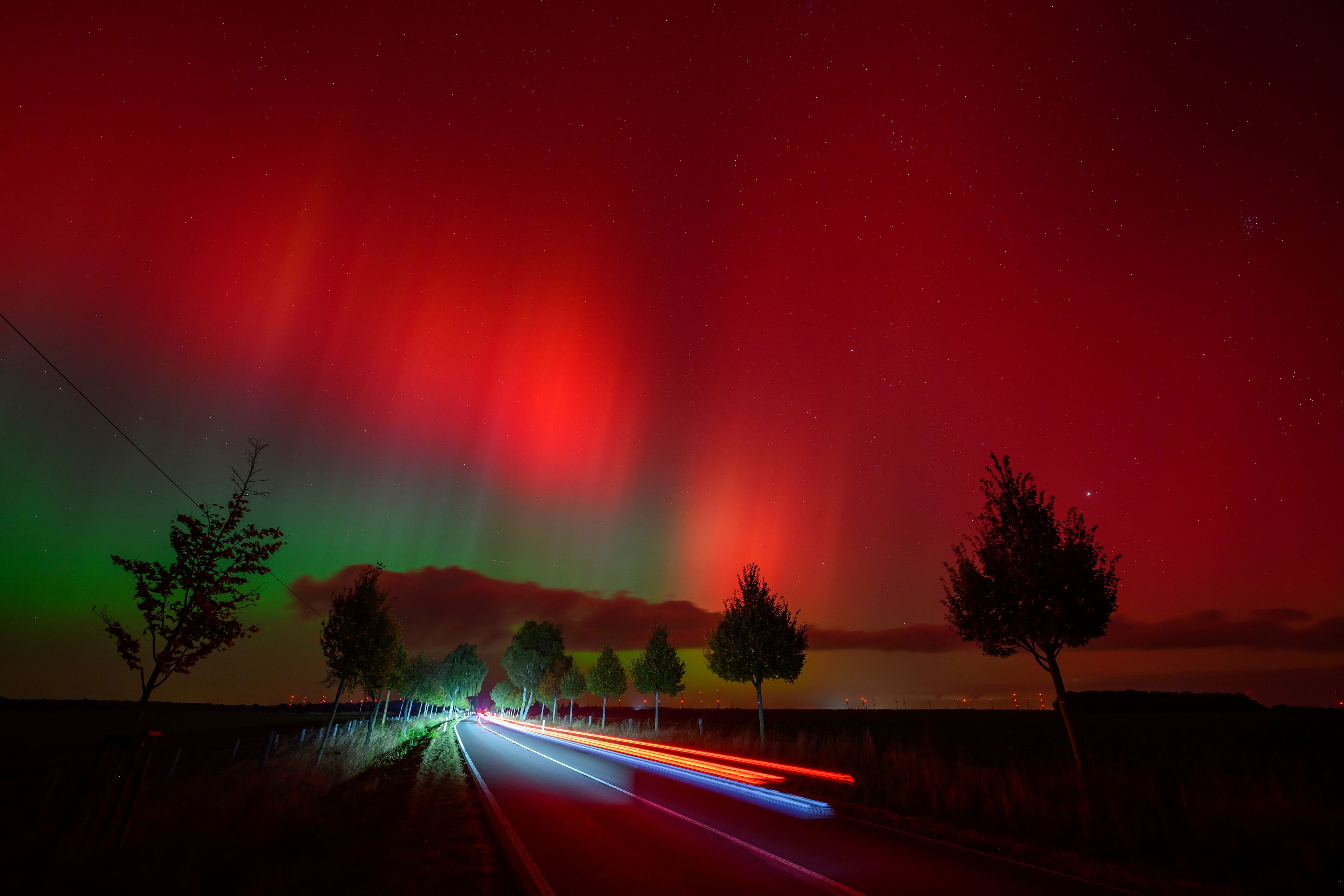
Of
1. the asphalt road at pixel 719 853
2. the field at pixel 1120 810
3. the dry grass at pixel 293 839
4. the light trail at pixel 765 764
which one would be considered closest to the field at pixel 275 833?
the dry grass at pixel 293 839

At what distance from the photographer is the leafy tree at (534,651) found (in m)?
78.1

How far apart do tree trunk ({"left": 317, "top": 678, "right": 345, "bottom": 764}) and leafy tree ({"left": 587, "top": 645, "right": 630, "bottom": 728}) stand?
34.2 meters

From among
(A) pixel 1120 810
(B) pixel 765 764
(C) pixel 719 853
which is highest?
(A) pixel 1120 810

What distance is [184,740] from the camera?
36.7 meters

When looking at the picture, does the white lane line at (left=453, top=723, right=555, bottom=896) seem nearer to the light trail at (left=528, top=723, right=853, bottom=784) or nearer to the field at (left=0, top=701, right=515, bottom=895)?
the field at (left=0, top=701, right=515, bottom=895)

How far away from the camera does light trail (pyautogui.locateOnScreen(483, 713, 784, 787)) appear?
1767 centimetres

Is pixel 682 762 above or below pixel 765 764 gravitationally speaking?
below

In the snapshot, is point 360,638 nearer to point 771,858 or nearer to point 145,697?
point 145,697

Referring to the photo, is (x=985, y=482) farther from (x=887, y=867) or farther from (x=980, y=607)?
(x=887, y=867)

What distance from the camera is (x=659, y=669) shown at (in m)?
46.5

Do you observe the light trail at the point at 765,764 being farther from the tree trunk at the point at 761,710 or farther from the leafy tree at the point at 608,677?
the leafy tree at the point at 608,677

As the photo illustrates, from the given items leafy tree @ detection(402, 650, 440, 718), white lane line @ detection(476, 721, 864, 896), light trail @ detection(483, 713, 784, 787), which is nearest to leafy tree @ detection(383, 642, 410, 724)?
leafy tree @ detection(402, 650, 440, 718)

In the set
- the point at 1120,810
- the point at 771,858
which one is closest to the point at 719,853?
the point at 771,858

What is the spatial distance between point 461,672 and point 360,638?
3818 inches
